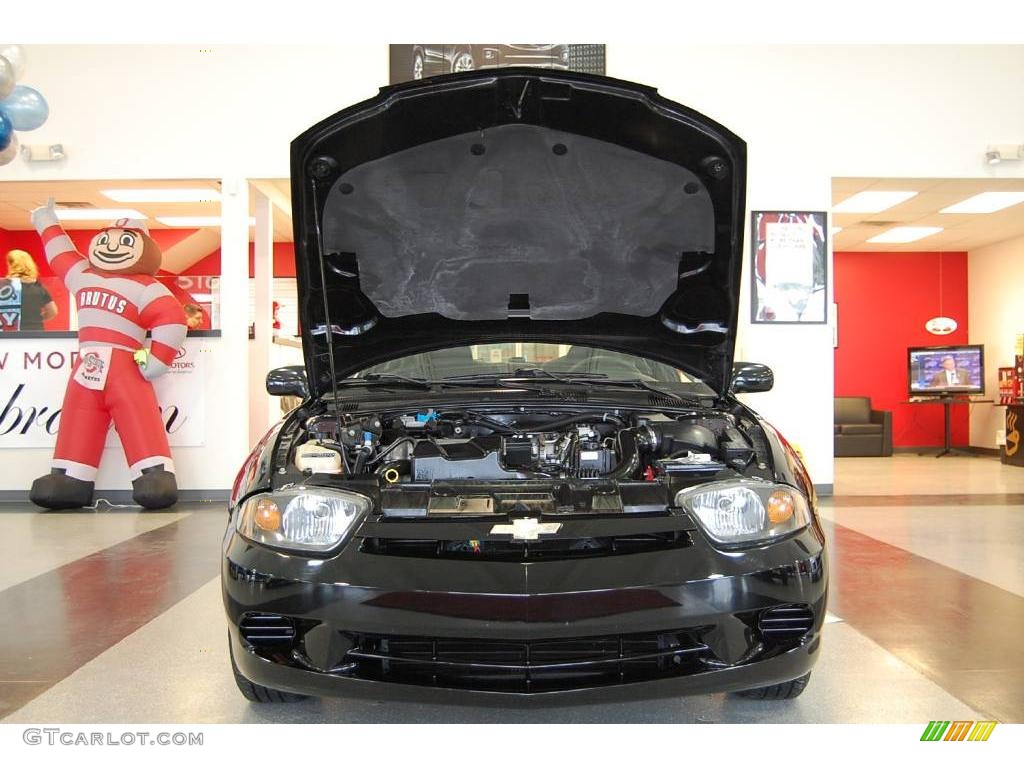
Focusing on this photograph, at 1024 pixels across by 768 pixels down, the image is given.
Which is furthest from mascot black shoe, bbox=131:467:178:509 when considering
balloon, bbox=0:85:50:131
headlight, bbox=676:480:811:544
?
headlight, bbox=676:480:811:544

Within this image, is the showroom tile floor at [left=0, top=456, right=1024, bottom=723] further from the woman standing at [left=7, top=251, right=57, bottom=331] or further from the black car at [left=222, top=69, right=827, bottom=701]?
the woman standing at [left=7, top=251, right=57, bottom=331]

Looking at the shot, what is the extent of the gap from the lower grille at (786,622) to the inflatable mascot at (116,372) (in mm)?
4892

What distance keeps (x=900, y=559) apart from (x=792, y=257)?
2965 mm

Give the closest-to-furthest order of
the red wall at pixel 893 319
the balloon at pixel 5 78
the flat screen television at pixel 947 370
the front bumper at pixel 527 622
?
the front bumper at pixel 527 622
the balloon at pixel 5 78
the flat screen television at pixel 947 370
the red wall at pixel 893 319

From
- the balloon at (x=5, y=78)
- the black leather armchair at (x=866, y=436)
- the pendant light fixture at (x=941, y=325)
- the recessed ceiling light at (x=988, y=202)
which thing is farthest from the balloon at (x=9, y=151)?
the pendant light fixture at (x=941, y=325)

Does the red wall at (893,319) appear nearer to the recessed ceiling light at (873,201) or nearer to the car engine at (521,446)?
the recessed ceiling light at (873,201)

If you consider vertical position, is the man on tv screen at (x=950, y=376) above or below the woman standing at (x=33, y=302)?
below

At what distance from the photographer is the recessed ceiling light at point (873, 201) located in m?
7.71

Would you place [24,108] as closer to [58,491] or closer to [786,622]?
[58,491]

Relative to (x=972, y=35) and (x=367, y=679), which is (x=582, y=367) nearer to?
(x=367, y=679)

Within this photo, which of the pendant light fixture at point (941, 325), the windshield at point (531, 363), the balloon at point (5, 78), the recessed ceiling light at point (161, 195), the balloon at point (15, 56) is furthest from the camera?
the pendant light fixture at point (941, 325)

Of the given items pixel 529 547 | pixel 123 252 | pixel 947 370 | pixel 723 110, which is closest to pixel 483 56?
pixel 723 110
